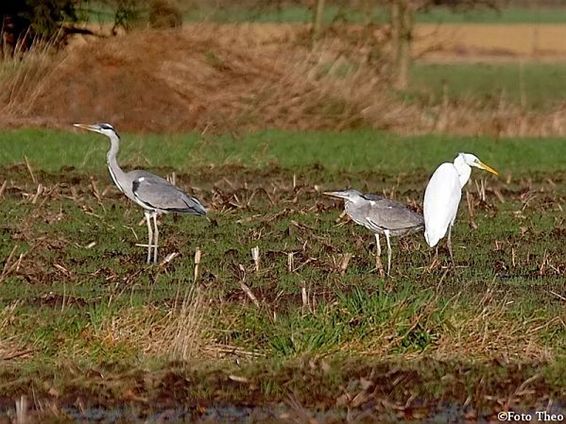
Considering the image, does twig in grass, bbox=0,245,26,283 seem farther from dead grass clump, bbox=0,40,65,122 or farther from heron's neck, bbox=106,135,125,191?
dead grass clump, bbox=0,40,65,122

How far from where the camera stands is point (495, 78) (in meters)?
47.6

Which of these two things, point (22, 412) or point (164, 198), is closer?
point (22, 412)

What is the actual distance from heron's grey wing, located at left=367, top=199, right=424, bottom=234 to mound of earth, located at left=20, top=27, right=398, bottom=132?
44.4 feet

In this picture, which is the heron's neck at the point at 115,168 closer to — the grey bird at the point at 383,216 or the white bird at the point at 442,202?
the grey bird at the point at 383,216

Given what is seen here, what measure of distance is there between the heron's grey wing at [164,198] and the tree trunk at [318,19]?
1624cm

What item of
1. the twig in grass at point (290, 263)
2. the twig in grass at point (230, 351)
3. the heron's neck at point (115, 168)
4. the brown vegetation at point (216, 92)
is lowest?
the brown vegetation at point (216, 92)

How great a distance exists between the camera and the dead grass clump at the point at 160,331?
8617 mm

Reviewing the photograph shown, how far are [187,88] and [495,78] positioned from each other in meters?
23.2

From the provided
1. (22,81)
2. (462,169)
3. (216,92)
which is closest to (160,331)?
(462,169)

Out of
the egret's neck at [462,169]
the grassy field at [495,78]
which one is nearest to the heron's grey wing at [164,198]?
the egret's neck at [462,169]

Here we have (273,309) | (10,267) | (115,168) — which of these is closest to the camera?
(273,309)

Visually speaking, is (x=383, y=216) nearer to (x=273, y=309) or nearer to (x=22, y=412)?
(x=273, y=309)

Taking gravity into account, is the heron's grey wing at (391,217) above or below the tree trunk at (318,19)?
above

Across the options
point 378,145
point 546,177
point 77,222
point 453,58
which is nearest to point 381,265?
point 77,222
